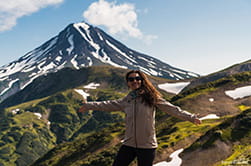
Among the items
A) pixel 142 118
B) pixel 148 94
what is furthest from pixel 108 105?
Answer: pixel 148 94

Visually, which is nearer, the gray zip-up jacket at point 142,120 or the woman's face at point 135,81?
the gray zip-up jacket at point 142,120

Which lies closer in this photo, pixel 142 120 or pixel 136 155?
pixel 142 120

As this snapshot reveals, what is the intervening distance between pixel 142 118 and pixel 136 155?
1.22 m

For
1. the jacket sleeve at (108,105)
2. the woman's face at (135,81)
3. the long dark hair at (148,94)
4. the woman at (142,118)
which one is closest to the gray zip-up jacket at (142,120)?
the woman at (142,118)

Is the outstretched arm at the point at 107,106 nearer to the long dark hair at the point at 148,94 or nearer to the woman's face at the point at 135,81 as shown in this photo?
the woman's face at the point at 135,81

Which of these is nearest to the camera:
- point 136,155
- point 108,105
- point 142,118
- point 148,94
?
point 142,118

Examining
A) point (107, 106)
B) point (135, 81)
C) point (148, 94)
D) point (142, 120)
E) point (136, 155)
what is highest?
point (135, 81)

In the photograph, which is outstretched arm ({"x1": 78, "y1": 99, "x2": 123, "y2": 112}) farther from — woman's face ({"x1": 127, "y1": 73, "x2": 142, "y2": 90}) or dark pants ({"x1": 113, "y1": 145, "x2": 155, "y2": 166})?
dark pants ({"x1": 113, "y1": 145, "x2": 155, "y2": 166})

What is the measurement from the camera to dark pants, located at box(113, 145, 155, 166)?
8.92m

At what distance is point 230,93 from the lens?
10675 cm

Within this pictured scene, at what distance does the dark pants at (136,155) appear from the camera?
8.92 m

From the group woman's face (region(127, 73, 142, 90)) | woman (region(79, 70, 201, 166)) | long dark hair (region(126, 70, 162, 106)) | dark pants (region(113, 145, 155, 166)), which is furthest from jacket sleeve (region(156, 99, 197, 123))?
dark pants (region(113, 145, 155, 166))

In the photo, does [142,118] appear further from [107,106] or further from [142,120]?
[107,106]

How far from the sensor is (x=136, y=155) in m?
9.31
